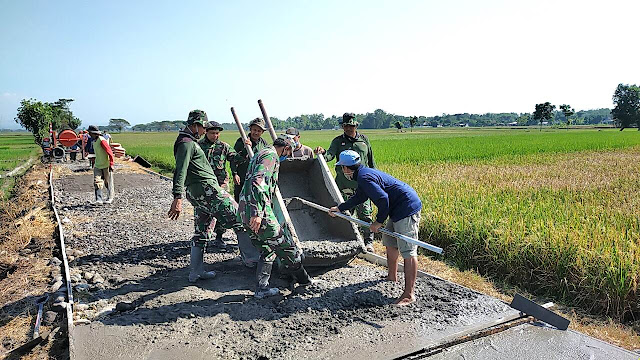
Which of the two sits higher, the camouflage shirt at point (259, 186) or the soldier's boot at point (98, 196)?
the camouflage shirt at point (259, 186)

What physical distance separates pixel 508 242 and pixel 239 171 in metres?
3.69

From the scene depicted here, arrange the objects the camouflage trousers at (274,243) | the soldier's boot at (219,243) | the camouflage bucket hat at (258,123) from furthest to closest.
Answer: the soldier's boot at (219,243) < the camouflage bucket hat at (258,123) < the camouflage trousers at (274,243)

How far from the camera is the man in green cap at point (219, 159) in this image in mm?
5484

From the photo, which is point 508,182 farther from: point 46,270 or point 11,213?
point 11,213

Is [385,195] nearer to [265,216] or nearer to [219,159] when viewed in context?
[265,216]

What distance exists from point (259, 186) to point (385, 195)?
1196mm

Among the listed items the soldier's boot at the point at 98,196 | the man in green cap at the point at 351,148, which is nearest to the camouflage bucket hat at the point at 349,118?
the man in green cap at the point at 351,148

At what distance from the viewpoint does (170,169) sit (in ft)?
61.1

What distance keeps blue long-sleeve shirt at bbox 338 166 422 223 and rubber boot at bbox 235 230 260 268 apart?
1.66 metres

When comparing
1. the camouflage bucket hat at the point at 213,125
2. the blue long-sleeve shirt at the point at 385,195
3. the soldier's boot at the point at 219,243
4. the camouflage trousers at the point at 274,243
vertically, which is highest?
the camouflage bucket hat at the point at 213,125

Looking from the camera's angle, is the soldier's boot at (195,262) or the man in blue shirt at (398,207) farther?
the soldier's boot at (195,262)

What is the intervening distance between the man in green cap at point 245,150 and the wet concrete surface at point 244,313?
1109 mm

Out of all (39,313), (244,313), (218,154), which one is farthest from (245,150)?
(39,313)

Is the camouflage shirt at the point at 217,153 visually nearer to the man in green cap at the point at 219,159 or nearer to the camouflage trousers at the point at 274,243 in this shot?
the man in green cap at the point at 219,159
